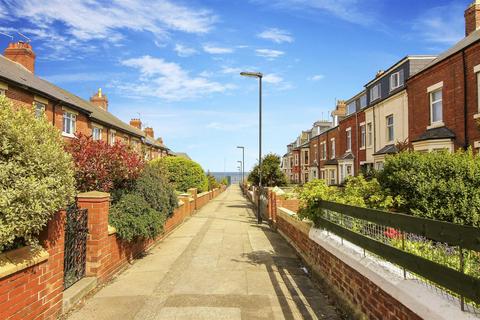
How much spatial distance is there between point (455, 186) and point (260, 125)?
12.5 meters

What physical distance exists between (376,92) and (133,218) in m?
21.8

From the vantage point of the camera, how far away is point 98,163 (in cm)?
814

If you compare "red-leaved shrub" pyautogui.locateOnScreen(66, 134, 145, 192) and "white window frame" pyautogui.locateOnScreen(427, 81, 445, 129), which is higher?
"white window frame" pyautogui.locateOnScreen(427, 81, 445, 129)

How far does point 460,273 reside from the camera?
291 cm

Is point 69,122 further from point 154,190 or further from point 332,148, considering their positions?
point 332,148

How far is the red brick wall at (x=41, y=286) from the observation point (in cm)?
388

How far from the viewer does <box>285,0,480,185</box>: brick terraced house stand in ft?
47.6

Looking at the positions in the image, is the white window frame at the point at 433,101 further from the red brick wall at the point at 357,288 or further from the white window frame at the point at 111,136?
the white window frame at the point at 111,136

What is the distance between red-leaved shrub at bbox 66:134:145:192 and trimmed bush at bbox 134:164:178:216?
0.61m

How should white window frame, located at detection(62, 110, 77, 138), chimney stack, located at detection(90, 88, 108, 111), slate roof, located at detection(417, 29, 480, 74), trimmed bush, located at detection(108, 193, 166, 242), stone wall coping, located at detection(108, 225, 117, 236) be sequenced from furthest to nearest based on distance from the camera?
chimney stack, located at detection(90, 88, 108, 111) → white window frame, located at detection(62, 110, 77, 138) → slate roof, located at detection(417, 29, 480, 74) → trimmed bush, located at detection(108, 193, 166, 242) → stone wall coping, located at detection(108, 225, 117, 236)

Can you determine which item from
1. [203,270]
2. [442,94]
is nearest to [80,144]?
[203,270]

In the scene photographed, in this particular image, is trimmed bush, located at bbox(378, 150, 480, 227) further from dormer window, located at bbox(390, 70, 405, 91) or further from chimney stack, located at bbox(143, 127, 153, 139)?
chimney stack, located at bbox(143, 127, 153, 139)

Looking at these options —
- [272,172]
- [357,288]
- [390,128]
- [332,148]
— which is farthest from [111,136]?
[357,288]

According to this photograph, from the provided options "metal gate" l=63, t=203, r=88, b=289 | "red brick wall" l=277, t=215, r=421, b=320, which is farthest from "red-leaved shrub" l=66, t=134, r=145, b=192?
"red brick wall" l=277, t=215, r=421, b=320
